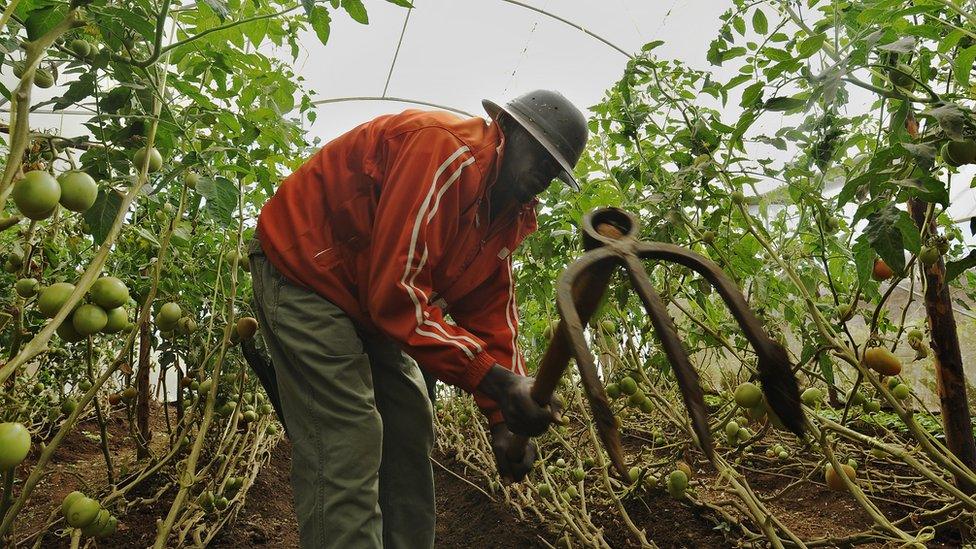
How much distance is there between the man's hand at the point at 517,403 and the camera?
1410mm

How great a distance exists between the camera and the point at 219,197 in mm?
1642

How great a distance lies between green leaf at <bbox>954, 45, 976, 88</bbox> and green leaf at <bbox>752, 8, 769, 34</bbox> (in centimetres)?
75

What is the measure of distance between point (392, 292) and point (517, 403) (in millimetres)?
406

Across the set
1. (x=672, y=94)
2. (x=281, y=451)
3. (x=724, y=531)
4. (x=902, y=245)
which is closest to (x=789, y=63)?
(x=902, y=245)

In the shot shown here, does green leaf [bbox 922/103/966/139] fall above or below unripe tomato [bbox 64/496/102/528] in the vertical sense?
above

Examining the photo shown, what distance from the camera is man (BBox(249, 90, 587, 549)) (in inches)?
63.3

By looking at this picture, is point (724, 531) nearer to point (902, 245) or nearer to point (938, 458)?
point (938, 458)

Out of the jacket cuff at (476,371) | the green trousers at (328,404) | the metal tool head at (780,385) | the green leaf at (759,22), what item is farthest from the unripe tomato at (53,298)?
the green leaf at (759,22)

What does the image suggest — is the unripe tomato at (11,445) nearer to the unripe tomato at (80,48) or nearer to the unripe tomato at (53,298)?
the unripe tomato at (53,298)

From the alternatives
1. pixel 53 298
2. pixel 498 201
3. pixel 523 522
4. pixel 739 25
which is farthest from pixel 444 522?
pixel 739 25

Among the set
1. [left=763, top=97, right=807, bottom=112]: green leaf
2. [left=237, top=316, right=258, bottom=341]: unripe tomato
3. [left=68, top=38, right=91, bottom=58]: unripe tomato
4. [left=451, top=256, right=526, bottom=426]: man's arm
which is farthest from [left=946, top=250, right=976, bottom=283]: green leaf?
[left=237, top=316, right=258, bottom=341]: unripe tomato

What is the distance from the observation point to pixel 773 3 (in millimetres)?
1902

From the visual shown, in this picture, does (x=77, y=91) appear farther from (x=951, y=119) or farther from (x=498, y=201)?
→ (x=951, y=119)

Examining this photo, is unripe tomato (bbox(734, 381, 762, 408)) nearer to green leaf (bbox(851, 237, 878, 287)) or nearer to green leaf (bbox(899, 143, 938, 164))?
green leaf (bbox(851, 237, 878, 287))
